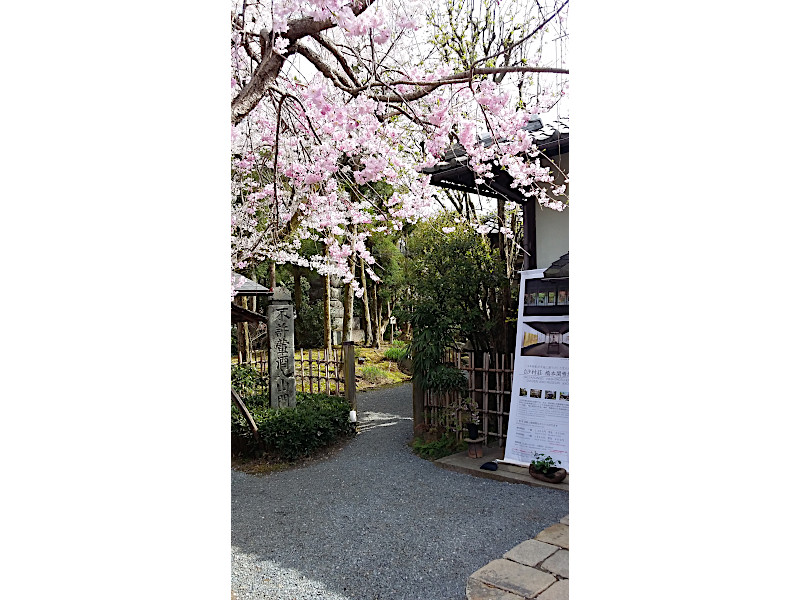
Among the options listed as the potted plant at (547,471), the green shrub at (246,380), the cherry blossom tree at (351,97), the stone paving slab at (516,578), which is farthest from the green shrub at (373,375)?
the stone paving slab at (516,578)

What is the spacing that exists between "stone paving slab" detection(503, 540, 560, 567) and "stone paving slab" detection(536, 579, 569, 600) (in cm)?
14

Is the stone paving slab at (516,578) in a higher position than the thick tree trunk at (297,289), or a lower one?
lower

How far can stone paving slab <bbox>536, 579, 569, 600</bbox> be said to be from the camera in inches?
62.1

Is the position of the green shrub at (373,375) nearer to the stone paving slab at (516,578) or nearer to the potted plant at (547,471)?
the potted plant at (547,471)

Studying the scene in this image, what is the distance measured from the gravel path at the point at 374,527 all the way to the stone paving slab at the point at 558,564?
1.26 feet

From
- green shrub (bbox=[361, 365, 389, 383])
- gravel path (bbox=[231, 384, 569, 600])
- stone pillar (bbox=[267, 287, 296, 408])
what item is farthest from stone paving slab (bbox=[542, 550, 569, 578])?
green shrub (bbox=[361, 365, 389, 383])

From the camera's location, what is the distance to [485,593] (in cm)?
163

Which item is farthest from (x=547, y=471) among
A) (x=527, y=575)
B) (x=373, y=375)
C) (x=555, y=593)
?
(x=373, y=375)

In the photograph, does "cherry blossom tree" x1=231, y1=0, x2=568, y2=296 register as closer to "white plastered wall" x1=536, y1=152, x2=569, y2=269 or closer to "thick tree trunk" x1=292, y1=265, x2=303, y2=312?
"white plastered wall" x1=536, y1=152, x2=569, y2=269

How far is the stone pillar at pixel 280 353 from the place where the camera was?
4215mm

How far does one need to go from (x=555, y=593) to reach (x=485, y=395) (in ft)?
7.28
